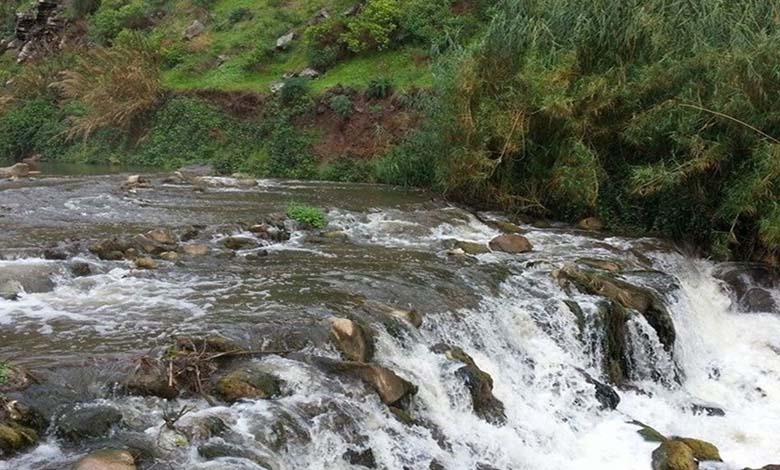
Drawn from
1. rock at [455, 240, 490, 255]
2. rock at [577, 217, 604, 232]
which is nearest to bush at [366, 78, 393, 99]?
rock at [577, 217, 604, 232]

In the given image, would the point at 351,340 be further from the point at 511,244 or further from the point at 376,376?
the point at 511,244

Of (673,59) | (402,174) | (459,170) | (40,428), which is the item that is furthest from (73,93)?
(40,428)

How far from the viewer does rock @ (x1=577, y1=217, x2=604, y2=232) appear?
44.8ft

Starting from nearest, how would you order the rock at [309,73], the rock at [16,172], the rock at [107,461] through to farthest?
the rock at [107,461] < the rock at [16,172] < the rock at [309,73]

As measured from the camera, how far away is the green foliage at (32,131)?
28359mm

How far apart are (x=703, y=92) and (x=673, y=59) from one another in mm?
869

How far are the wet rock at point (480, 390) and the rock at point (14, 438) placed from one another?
13.8 feet

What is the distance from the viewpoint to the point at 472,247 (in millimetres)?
11984

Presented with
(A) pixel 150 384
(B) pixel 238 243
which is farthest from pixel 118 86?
(A) pixel 150 384

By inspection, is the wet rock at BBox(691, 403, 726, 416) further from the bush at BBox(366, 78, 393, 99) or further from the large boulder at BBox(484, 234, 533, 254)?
the bush at BBox(366, 78, 393, 99)

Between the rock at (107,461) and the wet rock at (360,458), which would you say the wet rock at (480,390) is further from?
the rock at (107,461)

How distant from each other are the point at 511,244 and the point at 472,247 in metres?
0.68

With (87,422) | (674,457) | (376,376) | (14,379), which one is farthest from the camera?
(674,457)

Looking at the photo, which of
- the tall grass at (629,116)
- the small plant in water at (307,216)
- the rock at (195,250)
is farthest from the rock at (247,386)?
the tall grass at (629,116)
